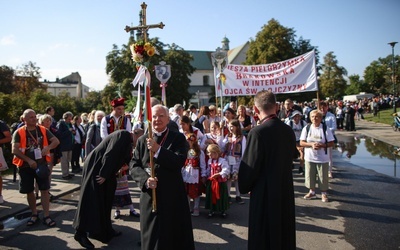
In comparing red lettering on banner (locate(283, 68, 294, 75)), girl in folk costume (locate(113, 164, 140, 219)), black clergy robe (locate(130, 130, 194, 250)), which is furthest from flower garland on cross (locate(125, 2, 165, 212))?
red lettering on banner (locate(283, 68, 294, 75))

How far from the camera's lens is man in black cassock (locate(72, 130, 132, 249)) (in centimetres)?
456

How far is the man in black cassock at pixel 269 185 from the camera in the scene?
3.07 metres

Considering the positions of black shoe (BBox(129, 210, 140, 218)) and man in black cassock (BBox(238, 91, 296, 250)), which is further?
black shoe (BBox(129, 210, 140, 218))

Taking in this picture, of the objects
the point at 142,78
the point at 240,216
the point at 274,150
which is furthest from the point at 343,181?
the point at 142,78

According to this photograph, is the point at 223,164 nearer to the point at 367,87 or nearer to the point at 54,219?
the point at 54,219

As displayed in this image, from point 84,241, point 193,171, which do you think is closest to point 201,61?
point 193,171

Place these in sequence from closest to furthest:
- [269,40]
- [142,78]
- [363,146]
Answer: [142,78] < [363,146] < [269,40]

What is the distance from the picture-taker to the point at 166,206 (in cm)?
356

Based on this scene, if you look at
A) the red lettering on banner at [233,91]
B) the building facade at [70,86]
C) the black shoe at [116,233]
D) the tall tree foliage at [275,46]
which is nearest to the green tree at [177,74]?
the tall tree foliage at [275,46]

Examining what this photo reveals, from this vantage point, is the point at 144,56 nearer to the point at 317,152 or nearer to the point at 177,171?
the point at 177,171

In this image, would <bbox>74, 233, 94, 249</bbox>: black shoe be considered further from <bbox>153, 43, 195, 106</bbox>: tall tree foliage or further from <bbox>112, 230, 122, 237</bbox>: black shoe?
<bbox>153, 43, 195, 106</bbox>: tall tree foliage

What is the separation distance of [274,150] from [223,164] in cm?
287

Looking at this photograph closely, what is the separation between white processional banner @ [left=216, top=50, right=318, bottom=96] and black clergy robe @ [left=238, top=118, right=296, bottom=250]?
5662 mm

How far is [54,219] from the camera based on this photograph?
601cm
